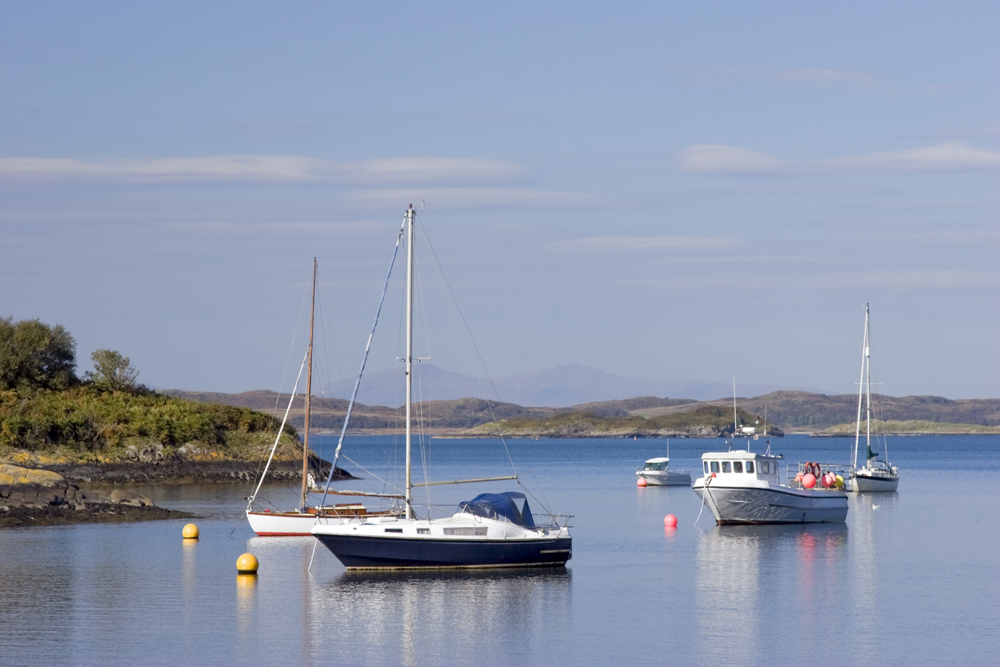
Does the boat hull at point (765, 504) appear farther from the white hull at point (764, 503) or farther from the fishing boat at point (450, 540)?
the fishing boat at point (450, 540)

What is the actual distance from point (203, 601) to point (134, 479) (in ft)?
147

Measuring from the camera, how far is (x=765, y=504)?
50.4m

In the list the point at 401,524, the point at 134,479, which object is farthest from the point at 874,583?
the point at 134,479

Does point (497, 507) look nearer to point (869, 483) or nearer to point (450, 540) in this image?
point (450, 540)

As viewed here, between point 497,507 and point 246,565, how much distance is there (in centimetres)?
760

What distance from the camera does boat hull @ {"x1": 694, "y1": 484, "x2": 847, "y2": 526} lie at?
5025cm

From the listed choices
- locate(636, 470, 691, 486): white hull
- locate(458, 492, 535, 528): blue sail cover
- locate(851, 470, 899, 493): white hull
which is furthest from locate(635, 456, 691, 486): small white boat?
locate(458, 492, 535, 528): blue sail cover

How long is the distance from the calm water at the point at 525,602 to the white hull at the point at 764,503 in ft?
4.77

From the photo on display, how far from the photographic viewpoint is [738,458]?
49844 mm

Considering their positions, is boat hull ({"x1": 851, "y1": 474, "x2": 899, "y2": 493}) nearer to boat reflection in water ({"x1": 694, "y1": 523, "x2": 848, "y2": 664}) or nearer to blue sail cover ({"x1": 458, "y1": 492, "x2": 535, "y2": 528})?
boat reflection in water ({"x1": 694, "y1": 523, "x2": 848, "y2": 664})

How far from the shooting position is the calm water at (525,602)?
81.1 ft

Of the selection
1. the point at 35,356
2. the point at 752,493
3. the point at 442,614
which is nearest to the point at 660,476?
the point at 752,493

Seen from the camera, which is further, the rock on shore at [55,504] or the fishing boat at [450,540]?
the rock on shore at [55,504]

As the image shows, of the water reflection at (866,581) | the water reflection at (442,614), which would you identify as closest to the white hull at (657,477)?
the water reflection at (866,581)
